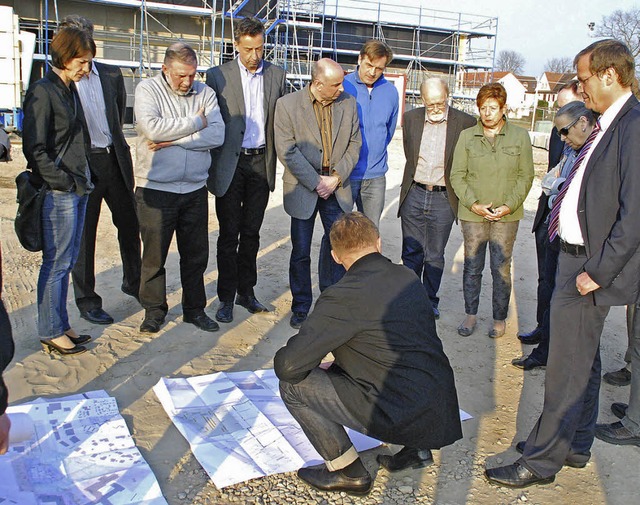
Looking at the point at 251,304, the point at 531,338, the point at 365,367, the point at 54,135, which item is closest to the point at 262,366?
the point at 251,304

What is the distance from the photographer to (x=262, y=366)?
424 cm

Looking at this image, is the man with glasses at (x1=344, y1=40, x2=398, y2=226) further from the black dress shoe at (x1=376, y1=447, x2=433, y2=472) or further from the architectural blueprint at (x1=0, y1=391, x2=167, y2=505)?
the architectural blueprint at (x1=0, y1=391, x2=167, y2=505)

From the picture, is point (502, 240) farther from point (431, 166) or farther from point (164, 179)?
point (164, 179)

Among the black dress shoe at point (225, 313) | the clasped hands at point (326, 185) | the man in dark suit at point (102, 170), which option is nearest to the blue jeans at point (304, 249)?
the clasped hands at point (326, 185)

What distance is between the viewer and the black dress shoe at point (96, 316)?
477 cm

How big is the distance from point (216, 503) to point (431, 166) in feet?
10.4

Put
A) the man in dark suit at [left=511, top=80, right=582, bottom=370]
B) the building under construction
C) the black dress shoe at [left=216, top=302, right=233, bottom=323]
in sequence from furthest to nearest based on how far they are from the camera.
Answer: the building under construction
the black dress shoe at [left=216, top=302, right=233, bottom=323]
the man in dark suit at [left=511, top=80, right=582, bottom=370]

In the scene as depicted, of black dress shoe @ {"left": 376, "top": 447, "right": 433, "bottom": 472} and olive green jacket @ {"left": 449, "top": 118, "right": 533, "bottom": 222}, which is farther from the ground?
olive green jacket @ {"left": 449, "top": 118, "right": 533, "bottom": 222}

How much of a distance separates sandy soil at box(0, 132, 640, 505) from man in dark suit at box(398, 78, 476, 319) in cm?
64

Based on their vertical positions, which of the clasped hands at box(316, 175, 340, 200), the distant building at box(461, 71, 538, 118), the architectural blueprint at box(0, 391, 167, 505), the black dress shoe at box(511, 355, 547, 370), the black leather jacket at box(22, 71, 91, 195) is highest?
the distant building at box(461, 71, 538, 118)

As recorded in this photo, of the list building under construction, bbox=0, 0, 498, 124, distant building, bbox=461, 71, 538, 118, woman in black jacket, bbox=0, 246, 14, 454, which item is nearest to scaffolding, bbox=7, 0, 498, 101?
building under construction, bbox=0, 0, 498, 124

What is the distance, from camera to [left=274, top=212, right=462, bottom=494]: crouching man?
2643mm

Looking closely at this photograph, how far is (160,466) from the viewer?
3.06m

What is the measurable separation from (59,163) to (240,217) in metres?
1.48
